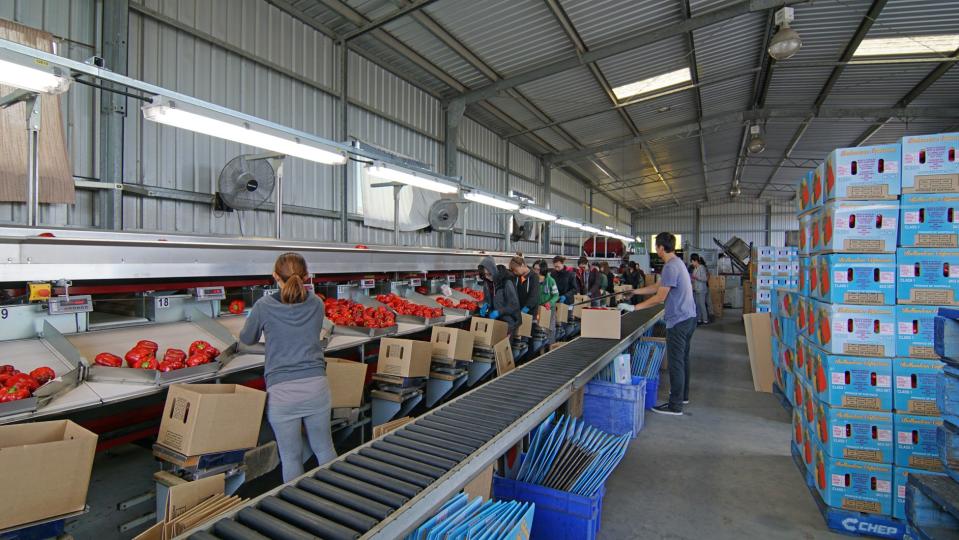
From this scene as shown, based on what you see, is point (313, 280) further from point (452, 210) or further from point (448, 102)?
point (448, 102)

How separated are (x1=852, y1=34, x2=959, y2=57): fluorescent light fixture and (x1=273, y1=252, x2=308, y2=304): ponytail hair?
9.70m

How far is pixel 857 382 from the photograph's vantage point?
264 cm

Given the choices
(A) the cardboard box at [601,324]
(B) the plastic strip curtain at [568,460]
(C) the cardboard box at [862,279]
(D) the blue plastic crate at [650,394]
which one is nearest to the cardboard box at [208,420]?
(B) the plastic strip curtain at [568,460]

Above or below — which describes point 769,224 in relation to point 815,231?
above

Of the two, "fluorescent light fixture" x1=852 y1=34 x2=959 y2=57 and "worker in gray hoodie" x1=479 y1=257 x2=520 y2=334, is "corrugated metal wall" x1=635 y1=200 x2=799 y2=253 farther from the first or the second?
"worker in gray hoodie" x1=479 y1=257 x2=520 y2=334

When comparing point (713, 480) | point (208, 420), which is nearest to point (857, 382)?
point (713, 480)

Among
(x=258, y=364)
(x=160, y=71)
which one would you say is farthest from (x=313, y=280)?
(x=160, y=71)

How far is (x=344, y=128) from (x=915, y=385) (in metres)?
6.70

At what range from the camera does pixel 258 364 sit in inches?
113

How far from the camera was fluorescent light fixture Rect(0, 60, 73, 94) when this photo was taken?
2092mm

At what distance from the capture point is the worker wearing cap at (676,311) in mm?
4508

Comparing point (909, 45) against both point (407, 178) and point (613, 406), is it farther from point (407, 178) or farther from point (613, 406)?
point (407, 178)

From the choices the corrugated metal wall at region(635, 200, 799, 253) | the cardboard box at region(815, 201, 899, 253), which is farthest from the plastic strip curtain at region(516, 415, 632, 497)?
the corrugated metal wall at region(635, 200, 799, 253)

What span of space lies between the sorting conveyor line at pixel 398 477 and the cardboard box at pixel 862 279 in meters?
1.69
